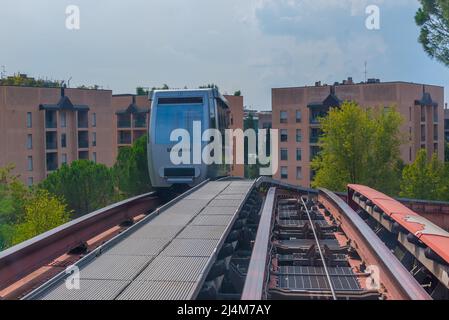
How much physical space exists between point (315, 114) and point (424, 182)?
83.8 feet

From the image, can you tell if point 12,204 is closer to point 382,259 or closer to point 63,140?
point 63,140

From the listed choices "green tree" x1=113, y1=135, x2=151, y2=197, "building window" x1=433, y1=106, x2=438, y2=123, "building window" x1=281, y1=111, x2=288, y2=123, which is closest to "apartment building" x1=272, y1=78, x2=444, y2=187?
"building window" x1=281, y1=111, x2=288, y2=123

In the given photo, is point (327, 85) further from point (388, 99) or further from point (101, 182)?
point (101, 182)

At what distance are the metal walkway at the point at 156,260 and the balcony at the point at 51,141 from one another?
142 ft

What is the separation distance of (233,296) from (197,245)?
1.04m

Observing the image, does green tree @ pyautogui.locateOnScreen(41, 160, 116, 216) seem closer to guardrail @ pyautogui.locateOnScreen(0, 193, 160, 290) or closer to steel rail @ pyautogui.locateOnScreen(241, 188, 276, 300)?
guardrail @ pyautogui.locateOnScreen(0, 193, 160, 290)

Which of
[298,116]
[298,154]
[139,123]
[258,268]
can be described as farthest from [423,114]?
[258,268]

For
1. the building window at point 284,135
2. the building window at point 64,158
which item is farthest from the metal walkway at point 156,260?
the building window at point 284,135

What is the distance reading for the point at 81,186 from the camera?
3191 centimetres

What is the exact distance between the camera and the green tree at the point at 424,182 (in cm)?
3212

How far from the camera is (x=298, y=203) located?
50.9 feet

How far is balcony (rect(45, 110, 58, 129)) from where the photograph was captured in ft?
169

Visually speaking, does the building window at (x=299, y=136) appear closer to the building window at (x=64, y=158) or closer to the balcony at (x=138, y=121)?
the balcony at (x=138, y=121)

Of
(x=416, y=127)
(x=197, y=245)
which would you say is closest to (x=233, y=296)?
(x=197, y=245)
